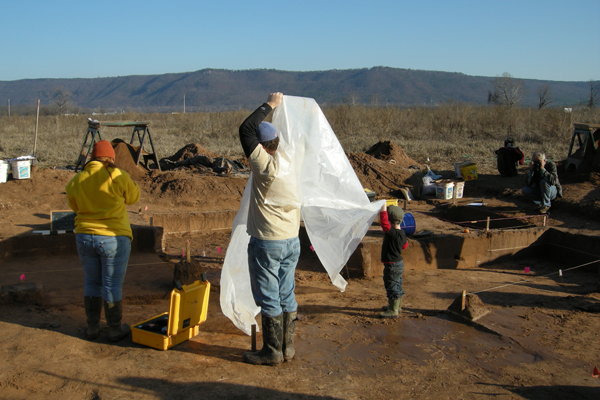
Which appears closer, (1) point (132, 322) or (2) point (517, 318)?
(1) point (132, 322)

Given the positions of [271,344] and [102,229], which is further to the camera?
[102,229]

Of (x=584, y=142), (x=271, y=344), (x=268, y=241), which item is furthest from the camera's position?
(x=584, y=142)

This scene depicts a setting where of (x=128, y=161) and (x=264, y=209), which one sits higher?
(x=128, y=161)

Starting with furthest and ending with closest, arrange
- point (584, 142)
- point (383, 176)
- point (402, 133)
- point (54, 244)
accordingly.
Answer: point (402, 133) < point (383, 176) < point (584, 142) < point (54, 244)

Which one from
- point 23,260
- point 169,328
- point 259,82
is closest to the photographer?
point 169,328

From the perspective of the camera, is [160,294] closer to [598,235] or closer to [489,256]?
[489,256]

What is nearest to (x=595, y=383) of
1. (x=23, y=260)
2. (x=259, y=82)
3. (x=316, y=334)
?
(x=316, y=334)

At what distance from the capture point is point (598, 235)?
745cm

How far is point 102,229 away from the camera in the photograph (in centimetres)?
387

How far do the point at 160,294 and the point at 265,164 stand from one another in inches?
112

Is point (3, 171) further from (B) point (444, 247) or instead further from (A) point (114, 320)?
(B) point (444, 247)

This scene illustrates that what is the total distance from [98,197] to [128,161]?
935 centimetres

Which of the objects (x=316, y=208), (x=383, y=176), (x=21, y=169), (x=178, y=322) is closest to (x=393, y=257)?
(x=316, y=208)

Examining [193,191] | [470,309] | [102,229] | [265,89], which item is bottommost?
[470,309]
